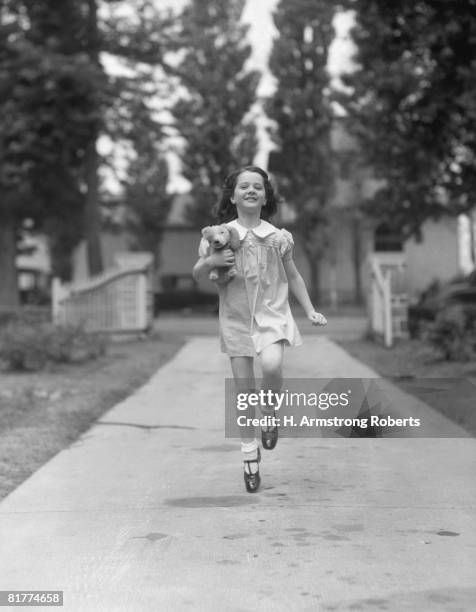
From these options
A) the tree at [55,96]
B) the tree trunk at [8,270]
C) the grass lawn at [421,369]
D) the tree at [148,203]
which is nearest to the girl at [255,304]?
the grass lawn at [421,369]

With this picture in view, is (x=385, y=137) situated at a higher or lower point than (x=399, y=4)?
lower

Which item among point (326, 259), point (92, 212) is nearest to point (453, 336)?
point (92, 212)

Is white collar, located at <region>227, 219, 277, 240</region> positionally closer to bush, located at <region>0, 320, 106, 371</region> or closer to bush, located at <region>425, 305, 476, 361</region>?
bush, located at <region>425, 305, 476, 361</region>

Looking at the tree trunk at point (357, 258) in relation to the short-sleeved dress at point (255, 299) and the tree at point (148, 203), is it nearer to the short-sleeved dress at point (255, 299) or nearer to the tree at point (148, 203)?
the tree at point (148, 203)

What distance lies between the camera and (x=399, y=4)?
44.3 ft

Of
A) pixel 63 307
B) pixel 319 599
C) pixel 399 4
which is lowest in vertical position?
pixel 319 599

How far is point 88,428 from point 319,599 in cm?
445

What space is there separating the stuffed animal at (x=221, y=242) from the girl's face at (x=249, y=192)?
0.66 feet

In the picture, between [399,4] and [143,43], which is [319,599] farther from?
[143,43]

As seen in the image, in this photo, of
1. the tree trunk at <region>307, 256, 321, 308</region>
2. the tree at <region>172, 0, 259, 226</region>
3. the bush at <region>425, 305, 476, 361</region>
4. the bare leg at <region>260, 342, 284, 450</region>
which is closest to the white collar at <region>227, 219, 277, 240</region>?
the bare leg at <region>260, 342, 284, 450</region>

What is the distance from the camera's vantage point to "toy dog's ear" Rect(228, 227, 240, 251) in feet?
15.7

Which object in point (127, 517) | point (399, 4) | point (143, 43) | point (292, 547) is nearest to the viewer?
point (292, 547)

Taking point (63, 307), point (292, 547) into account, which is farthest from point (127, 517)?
point (63, 307)

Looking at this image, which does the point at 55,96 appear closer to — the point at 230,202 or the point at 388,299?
the point at 388,299
